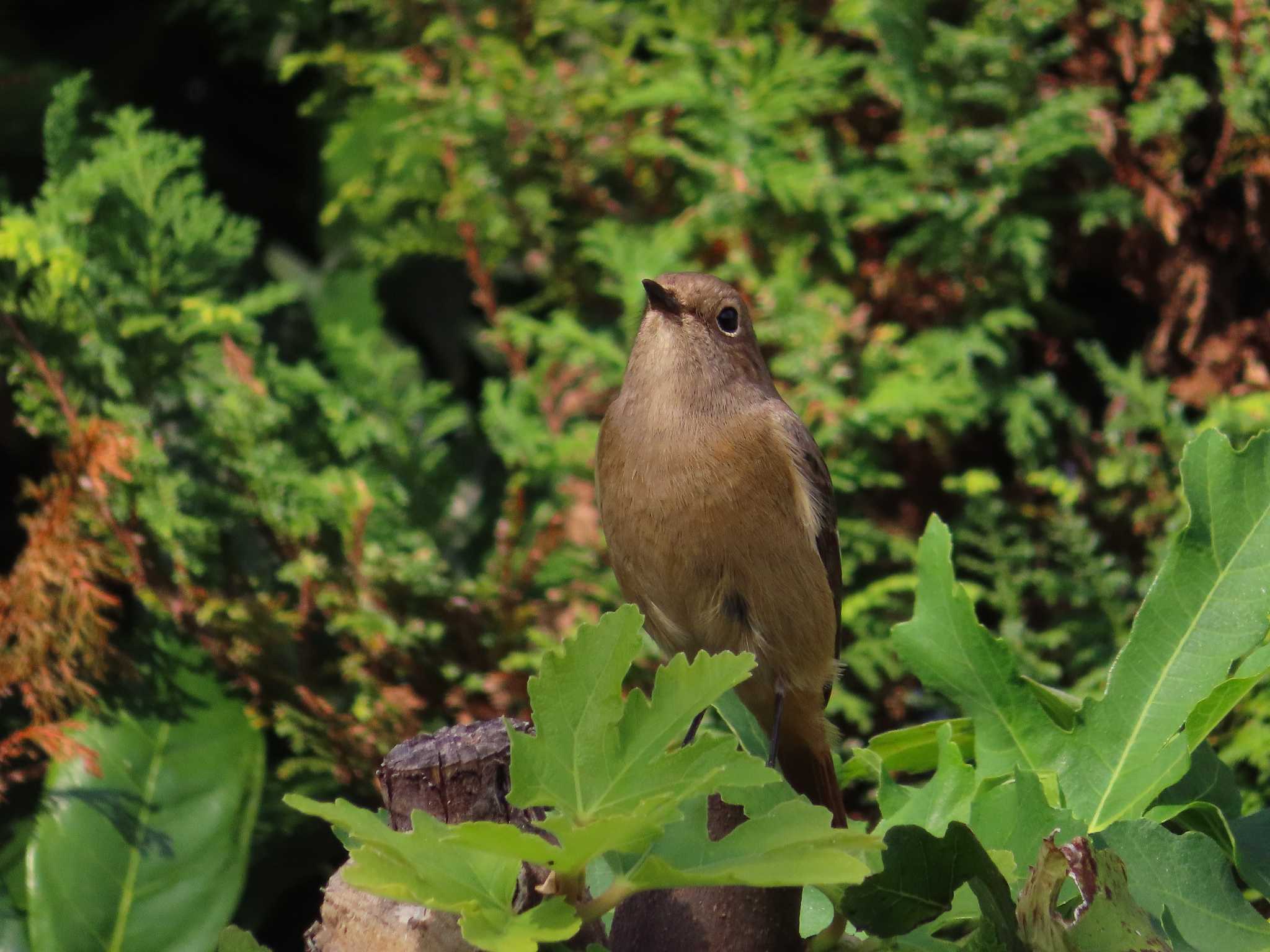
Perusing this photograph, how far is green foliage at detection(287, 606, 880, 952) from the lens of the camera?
1.04 metres

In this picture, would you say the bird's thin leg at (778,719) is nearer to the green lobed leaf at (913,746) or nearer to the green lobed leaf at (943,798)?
the green lobed leaf at (913,746)

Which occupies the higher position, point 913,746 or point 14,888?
point 913,746

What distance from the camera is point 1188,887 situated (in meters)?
1.31

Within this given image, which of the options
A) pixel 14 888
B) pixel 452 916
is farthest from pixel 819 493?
pixel 14 888

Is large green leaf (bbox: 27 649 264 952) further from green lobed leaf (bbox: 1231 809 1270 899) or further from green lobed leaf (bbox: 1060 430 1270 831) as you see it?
green lobed leaf (bbox: 1231 809 1270 899)

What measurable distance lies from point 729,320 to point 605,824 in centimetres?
144

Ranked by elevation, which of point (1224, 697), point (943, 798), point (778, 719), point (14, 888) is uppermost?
point (1224, 697)

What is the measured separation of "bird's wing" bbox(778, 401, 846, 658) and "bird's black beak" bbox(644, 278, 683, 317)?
25cm

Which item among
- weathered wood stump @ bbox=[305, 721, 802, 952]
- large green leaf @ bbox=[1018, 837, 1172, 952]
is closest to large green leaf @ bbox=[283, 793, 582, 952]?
weathered wood stump @ bbox=[305, 721, 802, 952]

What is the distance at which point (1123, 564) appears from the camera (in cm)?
320

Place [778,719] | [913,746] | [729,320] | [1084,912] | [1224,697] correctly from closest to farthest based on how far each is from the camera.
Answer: [1084,912] → [1224,697] → [913,746] → [778,719] → [729,320]

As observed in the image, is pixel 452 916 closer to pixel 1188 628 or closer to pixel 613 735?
pixel 613 735

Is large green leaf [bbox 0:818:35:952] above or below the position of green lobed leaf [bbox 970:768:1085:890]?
below

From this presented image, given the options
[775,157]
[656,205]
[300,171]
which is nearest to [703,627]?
[775,157]
